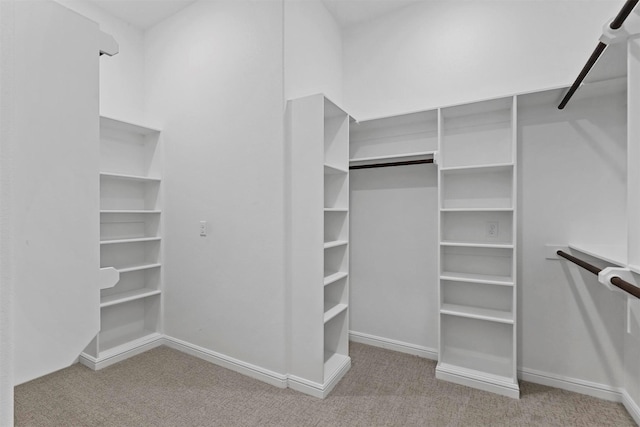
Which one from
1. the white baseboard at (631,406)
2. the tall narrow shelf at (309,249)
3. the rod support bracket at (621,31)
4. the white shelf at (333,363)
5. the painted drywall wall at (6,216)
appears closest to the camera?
the painted drywall wall at (6,216)

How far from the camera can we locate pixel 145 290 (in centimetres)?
294

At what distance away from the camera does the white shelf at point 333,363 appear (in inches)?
86.8

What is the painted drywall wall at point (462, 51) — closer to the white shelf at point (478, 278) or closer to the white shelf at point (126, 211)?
the white shelf at point (478, 278)

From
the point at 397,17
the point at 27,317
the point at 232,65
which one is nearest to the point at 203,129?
the point at 232,65

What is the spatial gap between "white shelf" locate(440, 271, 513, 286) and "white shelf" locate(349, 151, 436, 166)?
0.92 metres

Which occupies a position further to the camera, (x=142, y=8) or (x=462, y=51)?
(x=142, y=8)

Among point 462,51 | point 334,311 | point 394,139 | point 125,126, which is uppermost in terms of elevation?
point 462,51

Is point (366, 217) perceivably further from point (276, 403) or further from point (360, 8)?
point (360, 8)

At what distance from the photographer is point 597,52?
1562 mm

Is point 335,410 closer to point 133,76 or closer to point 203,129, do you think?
point 203,129

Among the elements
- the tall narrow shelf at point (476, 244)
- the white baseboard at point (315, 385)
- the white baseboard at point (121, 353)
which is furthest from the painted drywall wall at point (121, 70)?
the tall narrow shelf at point (476, 244)

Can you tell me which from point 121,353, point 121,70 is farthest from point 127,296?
point 121,70

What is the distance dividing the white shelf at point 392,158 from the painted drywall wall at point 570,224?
65 centimetres

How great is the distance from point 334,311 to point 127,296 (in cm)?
182
